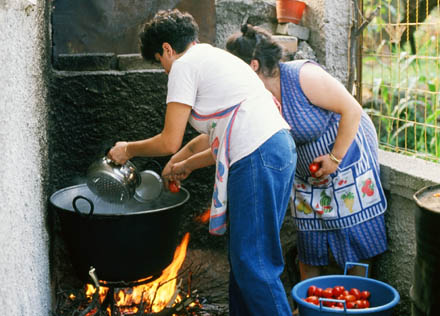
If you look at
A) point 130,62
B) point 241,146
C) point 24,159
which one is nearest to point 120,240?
point 24,159

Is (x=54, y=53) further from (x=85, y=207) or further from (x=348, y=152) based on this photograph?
(x=348, y=152)

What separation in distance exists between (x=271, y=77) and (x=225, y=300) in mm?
1485

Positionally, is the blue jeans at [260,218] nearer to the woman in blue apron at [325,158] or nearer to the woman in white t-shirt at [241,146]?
the woman in white t-shirt at [241,146]

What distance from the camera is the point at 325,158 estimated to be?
3.08m

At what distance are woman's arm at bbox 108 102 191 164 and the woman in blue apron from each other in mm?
611

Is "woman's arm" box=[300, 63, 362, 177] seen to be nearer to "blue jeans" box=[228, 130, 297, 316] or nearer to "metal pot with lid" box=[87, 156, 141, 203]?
"blue jeans" box=[228, 130, 297, 316]

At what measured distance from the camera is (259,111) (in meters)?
2.68

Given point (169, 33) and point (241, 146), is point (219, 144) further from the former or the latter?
point (169, 33)

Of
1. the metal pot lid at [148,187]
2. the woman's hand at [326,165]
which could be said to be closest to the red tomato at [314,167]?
the woman's hand at [326,165]

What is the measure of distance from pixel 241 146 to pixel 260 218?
13.8 inches

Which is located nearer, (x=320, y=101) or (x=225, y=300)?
(x=320, y=101)

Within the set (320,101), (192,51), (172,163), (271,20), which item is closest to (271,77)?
(320,101)

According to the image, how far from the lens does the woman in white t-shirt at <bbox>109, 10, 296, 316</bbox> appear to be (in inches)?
104

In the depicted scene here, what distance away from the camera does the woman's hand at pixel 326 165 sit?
3078mm
